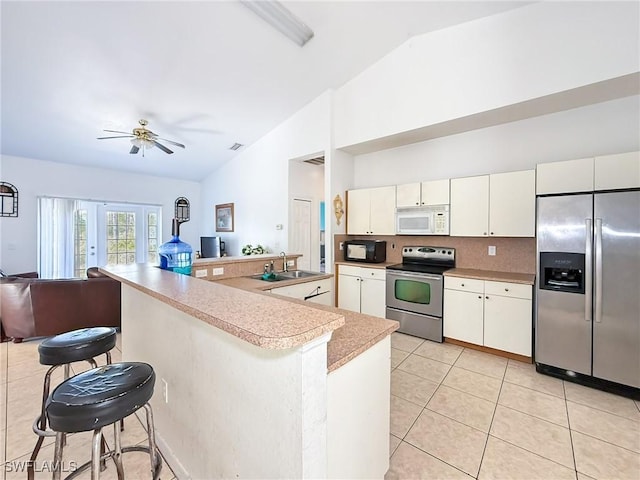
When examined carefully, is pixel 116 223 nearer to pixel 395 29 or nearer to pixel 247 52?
pixel 247 52

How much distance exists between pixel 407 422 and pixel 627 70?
3253mm

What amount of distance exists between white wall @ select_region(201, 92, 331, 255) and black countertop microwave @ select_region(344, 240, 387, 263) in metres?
1.35

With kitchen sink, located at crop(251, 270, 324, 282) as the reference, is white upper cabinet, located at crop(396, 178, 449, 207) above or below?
above

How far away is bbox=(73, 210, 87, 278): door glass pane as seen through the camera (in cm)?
566

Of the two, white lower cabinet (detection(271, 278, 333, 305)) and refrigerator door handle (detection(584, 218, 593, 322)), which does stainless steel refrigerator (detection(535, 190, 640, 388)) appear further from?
white lower cabinet (detection(271, 278, 333, 305))

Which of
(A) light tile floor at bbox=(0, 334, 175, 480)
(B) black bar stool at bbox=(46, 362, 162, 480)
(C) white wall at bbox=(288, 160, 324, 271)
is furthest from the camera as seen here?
(C) white wall at bbox=(288, 160, 324, 271)

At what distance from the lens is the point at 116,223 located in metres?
6.22

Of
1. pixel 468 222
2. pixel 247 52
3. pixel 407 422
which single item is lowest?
pixel 407 422

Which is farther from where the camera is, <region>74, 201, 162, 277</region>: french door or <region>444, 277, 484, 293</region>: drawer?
<region>74, 201, 162, 277</region>: french door

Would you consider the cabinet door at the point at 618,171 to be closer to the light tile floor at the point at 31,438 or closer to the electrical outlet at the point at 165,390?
the electrical outlet at the point at 165,390

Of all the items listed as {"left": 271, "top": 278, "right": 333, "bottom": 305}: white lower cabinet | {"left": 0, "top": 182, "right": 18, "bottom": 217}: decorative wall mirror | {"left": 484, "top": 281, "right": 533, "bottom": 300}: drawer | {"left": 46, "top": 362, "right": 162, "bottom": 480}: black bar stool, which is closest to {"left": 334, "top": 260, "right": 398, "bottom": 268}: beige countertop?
{"left": 271, "top": 278, "right": 333, "bottom": 305}: white lower cabinet

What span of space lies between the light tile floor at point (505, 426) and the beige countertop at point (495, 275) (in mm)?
864

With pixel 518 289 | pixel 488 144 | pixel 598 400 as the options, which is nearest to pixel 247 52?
pixel 488 144

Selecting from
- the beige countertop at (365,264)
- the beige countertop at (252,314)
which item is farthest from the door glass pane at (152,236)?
the beige countertop at (252,314)
